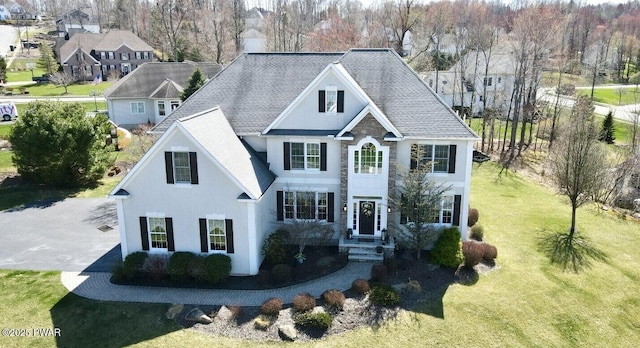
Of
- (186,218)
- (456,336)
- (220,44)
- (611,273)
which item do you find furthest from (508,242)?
(220,44)

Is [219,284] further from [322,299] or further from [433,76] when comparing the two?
[433,76]

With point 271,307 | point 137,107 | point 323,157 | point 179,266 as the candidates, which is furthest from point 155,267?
point 137,107

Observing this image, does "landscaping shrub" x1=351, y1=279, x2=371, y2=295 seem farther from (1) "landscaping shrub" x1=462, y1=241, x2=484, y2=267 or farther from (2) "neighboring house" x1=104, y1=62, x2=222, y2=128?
(2) "neighboring house" x1=104, y1=62, x2=222, y2=128

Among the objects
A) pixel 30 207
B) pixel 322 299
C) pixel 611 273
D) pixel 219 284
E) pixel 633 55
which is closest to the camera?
pixel 322 299

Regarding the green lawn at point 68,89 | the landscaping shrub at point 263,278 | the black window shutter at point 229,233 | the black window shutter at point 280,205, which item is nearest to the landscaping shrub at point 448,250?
the black window shutter at point 280,205

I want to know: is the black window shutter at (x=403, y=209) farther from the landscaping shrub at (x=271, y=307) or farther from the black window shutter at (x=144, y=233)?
the black window shutter at (x=144, y=233)

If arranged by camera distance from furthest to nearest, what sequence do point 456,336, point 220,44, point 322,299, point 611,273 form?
point 220,44
point 611,273
point 322,299
point 456,336
